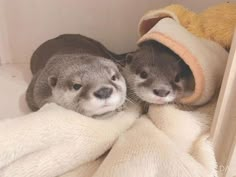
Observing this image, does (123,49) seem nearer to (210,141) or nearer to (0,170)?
(210,141)

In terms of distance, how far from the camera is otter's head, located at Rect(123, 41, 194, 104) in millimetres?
933

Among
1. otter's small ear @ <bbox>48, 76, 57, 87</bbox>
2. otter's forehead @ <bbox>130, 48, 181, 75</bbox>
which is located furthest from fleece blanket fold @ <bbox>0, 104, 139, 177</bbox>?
otter's forehead @ <bbox>130, 48, 181, 75</bbox>

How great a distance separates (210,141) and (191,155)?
0.21 ft

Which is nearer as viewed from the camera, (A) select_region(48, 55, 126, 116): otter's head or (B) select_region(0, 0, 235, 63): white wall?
(A) select_region(48, 55, 126, 116): otter's head

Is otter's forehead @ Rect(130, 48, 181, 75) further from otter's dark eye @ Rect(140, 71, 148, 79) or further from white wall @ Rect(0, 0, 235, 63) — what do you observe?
white wall @ Rect(0, 0, 235, 63)

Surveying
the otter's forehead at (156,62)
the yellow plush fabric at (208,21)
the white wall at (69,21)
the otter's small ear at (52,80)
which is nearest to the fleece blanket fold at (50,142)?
the otter's small ear at (52,80)

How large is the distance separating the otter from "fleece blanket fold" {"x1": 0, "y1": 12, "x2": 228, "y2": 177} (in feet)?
0.18

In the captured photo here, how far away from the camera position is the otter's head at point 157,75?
0.93 metres

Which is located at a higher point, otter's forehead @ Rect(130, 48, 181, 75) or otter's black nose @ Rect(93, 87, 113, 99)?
otter's forehead @ Rect(130, 48, 181, 75)

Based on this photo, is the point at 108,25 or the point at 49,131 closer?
the point at 49,131

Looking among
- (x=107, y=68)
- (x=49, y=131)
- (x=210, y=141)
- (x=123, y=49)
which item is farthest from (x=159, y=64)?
(x=123, y=49)

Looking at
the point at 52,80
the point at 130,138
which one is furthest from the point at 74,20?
the point at 130,138

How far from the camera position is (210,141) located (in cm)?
86

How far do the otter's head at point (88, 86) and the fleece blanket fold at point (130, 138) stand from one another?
0.15ft
